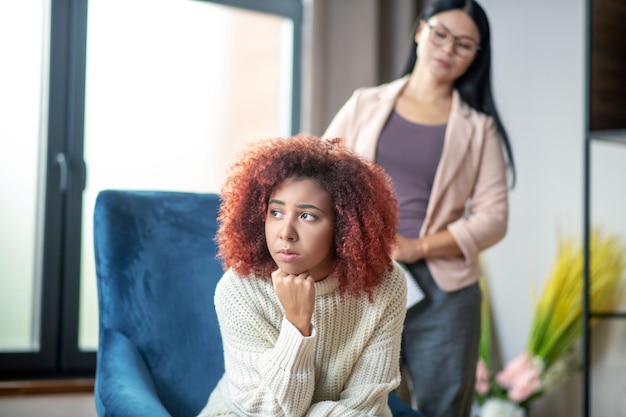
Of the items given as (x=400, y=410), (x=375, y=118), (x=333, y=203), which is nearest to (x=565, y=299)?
(x=375, y=118)

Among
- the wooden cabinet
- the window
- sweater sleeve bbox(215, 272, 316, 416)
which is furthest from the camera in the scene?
the window

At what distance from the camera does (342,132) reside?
1976 millimetres

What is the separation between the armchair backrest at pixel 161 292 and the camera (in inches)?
65.2

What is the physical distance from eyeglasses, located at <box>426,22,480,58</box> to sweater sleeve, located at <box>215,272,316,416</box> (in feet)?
2.64

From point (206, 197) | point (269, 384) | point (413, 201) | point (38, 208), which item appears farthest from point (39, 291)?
point (269, 384)

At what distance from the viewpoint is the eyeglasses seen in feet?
6.15

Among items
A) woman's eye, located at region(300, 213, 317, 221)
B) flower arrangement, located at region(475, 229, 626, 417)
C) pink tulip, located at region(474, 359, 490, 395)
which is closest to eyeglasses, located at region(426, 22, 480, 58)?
woman's eye, located at region(300, 213, 317, 221)

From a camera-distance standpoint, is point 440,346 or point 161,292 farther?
point 440,346

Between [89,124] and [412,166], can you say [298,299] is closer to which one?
[412,166]

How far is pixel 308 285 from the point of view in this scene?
1279mm

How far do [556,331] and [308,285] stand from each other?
1868 millimetres

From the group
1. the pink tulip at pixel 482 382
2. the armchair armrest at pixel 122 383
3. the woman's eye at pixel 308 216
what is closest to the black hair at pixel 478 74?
the woman's eye at pixel 308 216

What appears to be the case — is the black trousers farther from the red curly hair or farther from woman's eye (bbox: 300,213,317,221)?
woman's eye (bbox: 300,213,317,221)

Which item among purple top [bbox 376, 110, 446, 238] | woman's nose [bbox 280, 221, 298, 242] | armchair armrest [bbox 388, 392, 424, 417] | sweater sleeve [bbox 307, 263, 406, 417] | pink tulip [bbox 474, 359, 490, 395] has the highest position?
purple top [bbox 376, 110, 446, 238]
